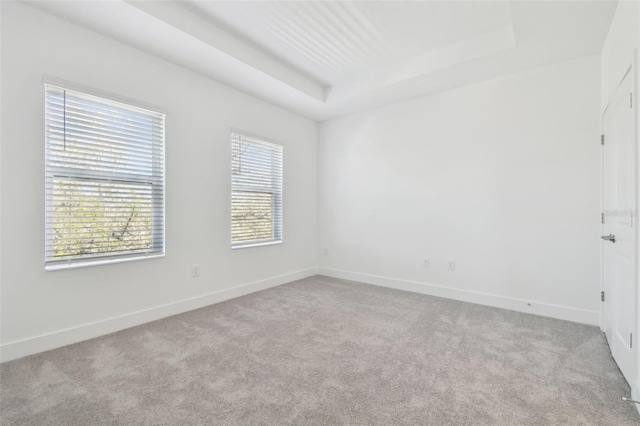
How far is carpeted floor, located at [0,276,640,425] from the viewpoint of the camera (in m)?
1.60

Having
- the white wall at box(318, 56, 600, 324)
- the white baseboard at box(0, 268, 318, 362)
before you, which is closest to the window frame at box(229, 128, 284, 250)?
the white baseboard at box(0, 268, 318, 362)

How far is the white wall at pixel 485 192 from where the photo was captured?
293 centimetres

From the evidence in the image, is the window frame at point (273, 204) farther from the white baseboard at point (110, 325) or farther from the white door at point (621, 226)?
the white door at point (621, 226)

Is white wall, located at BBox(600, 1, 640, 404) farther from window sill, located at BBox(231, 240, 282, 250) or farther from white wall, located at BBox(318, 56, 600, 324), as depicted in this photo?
window sill, located at BBox(231, 240, 282, 250)

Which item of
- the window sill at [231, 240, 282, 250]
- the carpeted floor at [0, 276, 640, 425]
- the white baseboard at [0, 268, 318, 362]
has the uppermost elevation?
the window sill at [231, 240, 282, 250]

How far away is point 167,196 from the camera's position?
10.1 ft

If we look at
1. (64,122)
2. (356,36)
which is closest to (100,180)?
(64,122)

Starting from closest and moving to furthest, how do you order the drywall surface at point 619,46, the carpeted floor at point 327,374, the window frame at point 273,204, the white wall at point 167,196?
1. the carpeted floor at point 327,374
2. the drywall surface at point 619,46
3. the white wall at point 167,196
4. the window frame at point 273,204

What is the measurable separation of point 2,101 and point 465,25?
3.93 metres

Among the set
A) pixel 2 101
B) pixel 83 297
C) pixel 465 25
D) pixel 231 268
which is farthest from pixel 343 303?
pixel 2 101

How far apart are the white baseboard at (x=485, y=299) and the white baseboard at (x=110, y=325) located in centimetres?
169

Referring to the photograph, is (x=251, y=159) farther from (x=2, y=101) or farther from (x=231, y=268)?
(x=2, y=101)

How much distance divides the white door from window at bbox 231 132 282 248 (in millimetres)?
3649

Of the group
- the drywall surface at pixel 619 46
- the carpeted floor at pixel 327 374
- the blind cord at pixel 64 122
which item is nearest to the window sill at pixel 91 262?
the carpeted floor at pixel 327 374
